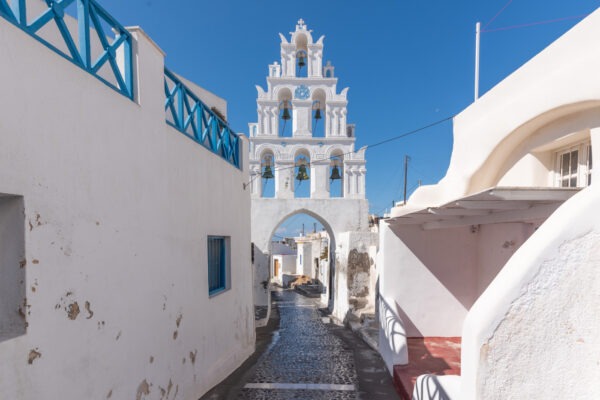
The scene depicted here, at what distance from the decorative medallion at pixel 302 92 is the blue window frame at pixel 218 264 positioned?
29.2 ft

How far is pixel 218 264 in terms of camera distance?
5.25 meters

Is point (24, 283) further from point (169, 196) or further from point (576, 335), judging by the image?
point (576, 335)

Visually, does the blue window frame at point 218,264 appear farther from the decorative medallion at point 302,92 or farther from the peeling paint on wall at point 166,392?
the decorative medallion at point 302,92

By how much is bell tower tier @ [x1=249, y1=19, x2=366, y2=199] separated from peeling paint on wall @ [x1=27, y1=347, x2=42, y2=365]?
1099 centimetres

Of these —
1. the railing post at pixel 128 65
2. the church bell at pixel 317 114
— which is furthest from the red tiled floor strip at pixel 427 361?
the church bell at pixel 317 114

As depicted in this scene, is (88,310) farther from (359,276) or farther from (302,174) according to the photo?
(302,174)

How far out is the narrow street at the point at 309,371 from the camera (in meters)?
4.47

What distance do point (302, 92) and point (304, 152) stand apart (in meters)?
2.47

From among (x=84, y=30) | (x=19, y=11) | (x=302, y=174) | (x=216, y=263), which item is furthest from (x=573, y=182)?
(x=302, y=174)

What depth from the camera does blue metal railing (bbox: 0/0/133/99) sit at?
6.45 feet

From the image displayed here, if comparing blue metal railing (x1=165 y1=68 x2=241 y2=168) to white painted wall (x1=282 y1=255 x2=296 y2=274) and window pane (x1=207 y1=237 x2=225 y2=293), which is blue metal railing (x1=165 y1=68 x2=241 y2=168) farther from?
white painted wall (x1=282 y1=255 x2=296 y2=274)

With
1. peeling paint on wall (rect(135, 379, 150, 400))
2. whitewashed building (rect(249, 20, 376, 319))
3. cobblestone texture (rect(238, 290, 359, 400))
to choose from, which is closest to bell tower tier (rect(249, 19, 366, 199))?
whitewashed building (rect(249, 20, 376, 319))

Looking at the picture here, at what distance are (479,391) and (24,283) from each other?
3.05m

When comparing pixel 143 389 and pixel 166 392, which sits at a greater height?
pixel 143 389
